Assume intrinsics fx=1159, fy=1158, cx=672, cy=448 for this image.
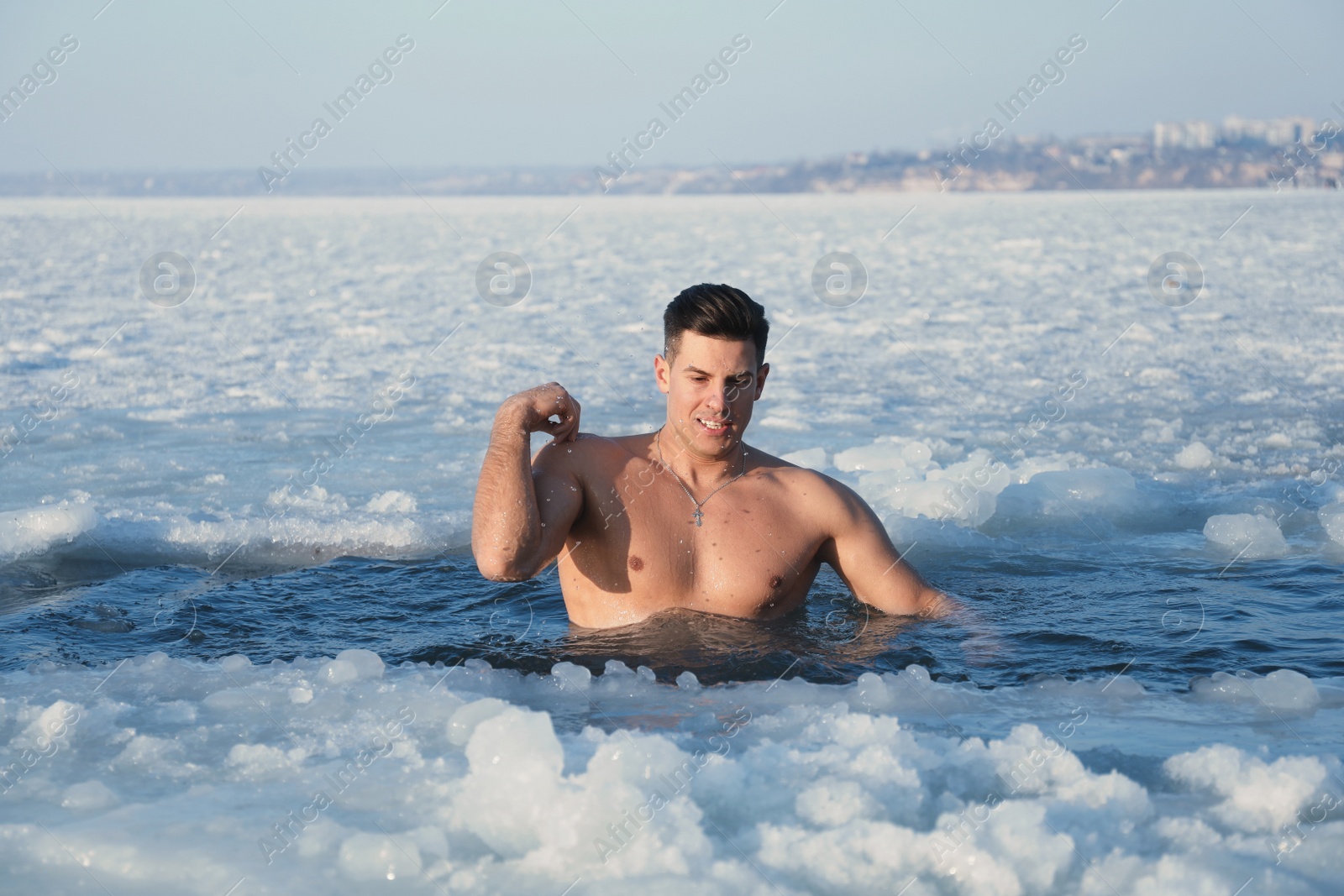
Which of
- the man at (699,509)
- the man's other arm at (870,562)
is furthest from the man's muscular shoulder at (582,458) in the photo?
the man's other arm at (870,562)

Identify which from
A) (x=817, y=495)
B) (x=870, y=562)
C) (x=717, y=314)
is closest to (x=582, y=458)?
(x=717, y=314)

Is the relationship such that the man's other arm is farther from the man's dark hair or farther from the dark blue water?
the man's dark hair

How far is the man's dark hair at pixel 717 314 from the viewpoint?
10.1 feet

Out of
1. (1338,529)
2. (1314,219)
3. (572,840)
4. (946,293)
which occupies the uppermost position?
(1314,219)

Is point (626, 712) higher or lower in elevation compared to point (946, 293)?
lower

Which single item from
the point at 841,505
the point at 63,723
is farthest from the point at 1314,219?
the point at 63,723

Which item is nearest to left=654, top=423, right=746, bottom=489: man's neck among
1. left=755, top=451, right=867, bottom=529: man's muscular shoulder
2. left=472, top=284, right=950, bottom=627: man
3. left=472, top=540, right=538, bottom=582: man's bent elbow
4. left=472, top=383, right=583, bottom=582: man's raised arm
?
left=472, top=284, right=950, bottom=627: man

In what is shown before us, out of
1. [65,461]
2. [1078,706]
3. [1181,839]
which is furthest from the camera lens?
[65,461]

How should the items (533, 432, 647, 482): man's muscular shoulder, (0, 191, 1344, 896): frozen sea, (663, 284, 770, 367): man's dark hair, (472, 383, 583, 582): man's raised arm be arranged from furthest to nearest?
(533, 432, 647, 482): man's muscular shoulder
(663, 284, 770, 367): man's dark hair
(472, 383, 583, 582): man's raised arm
(0, 191, 1344, 896): frozen sea

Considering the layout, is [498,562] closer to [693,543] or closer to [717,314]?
[693,543]

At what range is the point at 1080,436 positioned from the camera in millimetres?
6527

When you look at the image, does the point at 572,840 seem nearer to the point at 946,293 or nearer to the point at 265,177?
the point at 265,177

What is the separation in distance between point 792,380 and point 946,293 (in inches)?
253

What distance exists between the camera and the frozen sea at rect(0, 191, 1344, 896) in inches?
89.8
